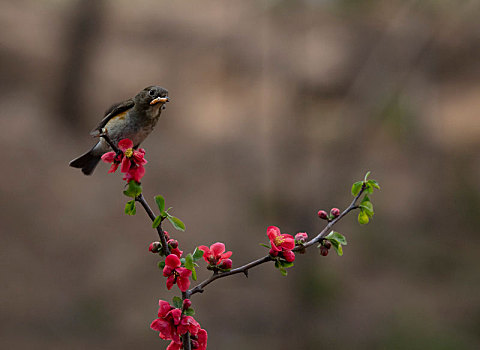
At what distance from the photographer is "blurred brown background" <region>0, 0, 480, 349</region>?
5.17 metres

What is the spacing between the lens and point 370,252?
20.9 feet

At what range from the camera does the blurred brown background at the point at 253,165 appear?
5.17 metres

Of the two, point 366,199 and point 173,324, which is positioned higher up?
point 366,199

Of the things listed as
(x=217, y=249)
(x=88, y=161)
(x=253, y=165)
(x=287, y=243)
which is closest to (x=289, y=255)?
(x=287, y=243)

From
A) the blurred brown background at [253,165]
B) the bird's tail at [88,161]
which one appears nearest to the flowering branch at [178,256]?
the bird's tail at [88,161]

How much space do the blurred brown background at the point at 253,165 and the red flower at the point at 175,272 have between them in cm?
419

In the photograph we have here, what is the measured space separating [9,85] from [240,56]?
9.74 feet

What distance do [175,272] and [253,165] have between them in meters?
6.20

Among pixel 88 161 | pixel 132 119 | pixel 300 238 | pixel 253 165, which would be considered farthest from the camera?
pixel 253 165

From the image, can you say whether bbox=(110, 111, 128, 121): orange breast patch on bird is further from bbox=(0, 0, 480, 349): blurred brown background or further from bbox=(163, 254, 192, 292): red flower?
bbox=(0, 0, 480, 349): blurred brown background

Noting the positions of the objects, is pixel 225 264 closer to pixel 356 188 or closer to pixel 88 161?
pixel 356 188

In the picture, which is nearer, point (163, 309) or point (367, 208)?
point (163, 309)

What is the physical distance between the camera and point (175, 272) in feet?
2.74

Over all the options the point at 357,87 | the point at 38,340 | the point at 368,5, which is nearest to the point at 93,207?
the point at 38,340
